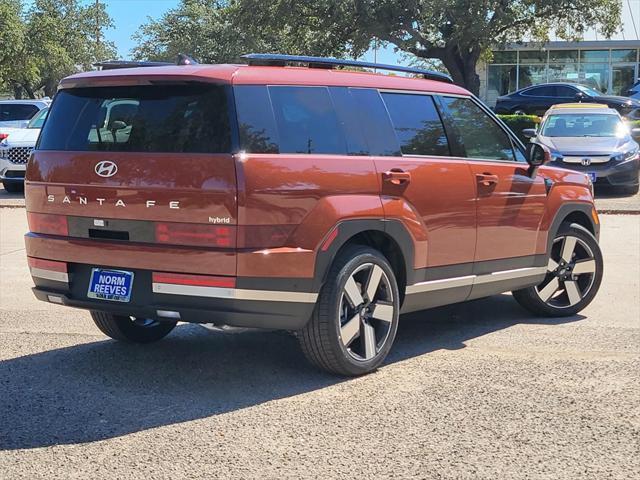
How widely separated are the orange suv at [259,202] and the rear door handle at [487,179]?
65mm

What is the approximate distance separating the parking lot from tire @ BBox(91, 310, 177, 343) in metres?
0.12

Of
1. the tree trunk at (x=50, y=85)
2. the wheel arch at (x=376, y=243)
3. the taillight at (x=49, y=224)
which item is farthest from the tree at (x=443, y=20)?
the tree trunk at (x=50, y=85)

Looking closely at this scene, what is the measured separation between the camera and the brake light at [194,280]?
4.56 meters

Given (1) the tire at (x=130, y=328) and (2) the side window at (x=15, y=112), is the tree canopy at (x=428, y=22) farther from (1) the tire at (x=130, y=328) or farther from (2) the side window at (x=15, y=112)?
(1) the tire at (x=130, y=328)

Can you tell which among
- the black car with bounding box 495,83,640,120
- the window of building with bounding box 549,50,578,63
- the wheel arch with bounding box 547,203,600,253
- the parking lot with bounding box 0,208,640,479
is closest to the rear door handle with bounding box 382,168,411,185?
the parking lot with bounding box 0,208,640,479

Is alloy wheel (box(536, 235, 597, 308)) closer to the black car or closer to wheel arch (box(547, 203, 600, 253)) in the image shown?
wheel arch (box(547, 203, 600, 253))

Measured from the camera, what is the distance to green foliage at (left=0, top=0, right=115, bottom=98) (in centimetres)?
3769

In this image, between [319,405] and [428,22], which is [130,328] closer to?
[319,405]

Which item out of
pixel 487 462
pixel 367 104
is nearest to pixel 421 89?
pixel 367 104

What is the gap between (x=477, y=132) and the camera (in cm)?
623

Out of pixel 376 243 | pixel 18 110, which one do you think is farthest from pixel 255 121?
pixel 18 110

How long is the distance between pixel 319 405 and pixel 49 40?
40.5 metres

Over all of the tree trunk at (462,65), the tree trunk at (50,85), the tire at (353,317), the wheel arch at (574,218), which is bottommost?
the tire at (353,317)

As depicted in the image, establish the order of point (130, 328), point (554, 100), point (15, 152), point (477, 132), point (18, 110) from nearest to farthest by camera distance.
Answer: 1. point (130, 328)
2. point (477, 132)
3. point (15, 152)
4. point (18, 110)
5. point (554, 100)
